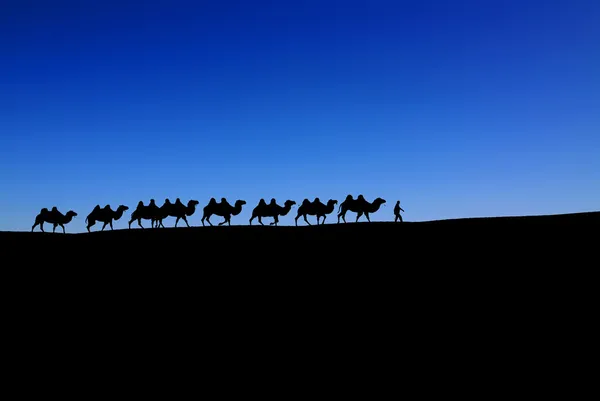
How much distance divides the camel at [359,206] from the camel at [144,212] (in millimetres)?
Answer: 9310

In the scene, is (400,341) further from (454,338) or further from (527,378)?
(527,378)

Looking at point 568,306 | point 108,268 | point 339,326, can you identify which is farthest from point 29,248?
point 568,306

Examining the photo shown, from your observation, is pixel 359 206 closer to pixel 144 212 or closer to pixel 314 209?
pixel 314 209

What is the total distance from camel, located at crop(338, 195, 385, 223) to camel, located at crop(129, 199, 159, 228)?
9.31 m

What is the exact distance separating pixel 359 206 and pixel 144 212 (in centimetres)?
1074

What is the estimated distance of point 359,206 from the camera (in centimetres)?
2942

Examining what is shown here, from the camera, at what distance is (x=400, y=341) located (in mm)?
11219

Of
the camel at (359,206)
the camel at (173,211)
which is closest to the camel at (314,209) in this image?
the camel at (359,206)

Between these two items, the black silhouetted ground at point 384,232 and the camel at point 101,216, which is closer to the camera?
the black silhouetted ground at point 384,232

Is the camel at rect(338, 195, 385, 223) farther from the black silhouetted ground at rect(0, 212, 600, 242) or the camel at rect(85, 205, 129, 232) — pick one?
the camel at rect(85, 205, 129, 232)

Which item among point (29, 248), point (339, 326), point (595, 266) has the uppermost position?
point (29, 248)

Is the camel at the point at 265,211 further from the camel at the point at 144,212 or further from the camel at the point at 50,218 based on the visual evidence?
the camel at the point at 50,218

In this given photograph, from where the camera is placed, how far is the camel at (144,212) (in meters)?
29.9

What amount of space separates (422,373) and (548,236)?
11264 mm
